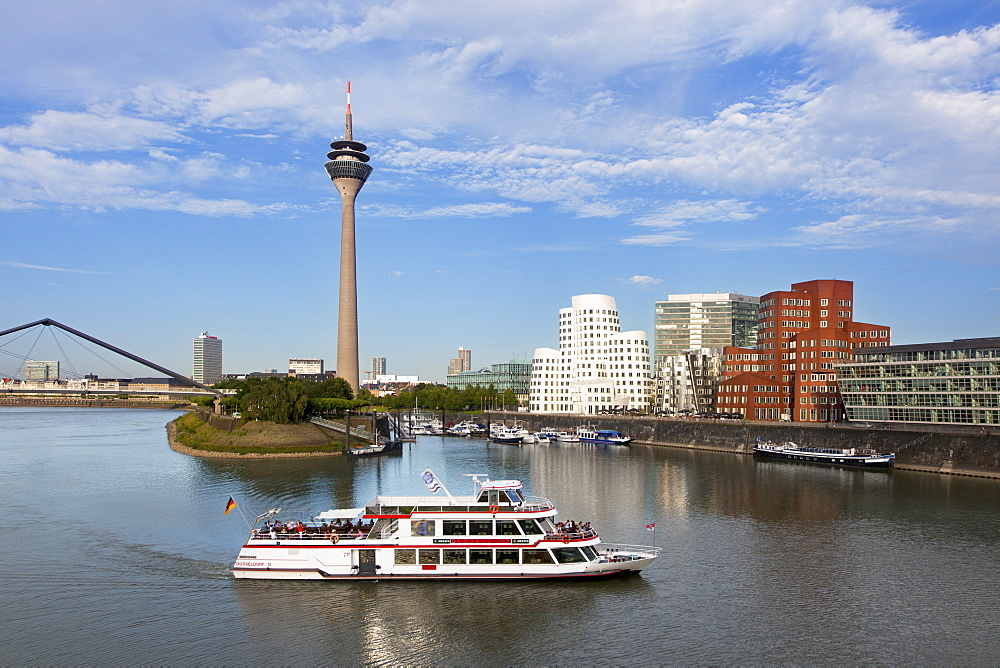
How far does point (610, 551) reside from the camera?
3734 cm

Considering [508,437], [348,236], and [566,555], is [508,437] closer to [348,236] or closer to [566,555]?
[348,236]

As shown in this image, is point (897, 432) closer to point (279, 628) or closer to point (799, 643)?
point (799, 643)

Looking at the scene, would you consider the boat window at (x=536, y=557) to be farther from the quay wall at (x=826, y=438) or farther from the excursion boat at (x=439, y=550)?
the quay wall at (x=826, y=438)

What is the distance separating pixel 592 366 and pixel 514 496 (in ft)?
441

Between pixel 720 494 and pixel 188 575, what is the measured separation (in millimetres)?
41538

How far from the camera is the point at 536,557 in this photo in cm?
3553

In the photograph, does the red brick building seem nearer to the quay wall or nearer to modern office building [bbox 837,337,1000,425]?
modern office building [bbox 837,337,1000,425]

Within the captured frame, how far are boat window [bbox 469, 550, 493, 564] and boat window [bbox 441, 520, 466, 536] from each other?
3.21ft

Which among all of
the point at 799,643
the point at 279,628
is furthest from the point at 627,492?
the point at 279,628

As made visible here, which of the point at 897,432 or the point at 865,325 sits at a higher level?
the point at 865,325

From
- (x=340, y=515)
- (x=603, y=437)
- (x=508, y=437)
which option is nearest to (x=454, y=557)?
(x=340, y=515)

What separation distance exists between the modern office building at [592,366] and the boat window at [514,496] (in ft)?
410

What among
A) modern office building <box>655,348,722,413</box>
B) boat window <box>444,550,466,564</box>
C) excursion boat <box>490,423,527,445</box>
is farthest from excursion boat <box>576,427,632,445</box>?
boat window <box>444,550,466,564</box>

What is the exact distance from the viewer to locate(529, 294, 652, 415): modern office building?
16462cm
